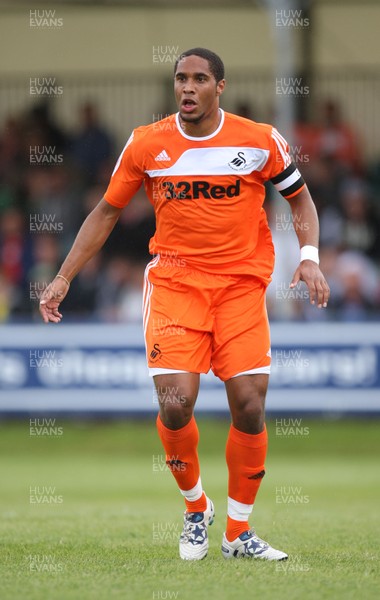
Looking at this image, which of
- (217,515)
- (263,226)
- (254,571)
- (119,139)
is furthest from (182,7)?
(254,571)

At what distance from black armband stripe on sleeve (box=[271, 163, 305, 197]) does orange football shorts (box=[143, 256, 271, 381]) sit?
58 centimetres

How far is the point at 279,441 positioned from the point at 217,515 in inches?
261

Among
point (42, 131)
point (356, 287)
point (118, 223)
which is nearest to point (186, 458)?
point (356, 287)

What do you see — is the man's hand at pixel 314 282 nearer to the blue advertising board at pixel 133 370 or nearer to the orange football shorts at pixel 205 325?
the orange football shorts at pixel 205 325

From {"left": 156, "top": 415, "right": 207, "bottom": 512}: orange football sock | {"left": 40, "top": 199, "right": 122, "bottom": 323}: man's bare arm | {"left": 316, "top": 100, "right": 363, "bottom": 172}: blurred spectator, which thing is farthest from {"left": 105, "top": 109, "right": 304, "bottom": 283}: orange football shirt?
{"left": 316, "top": 100, "right": 363, "bottom": 172}: blurred spectator

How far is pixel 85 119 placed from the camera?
1856 cm

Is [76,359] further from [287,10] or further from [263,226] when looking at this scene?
[263,226]

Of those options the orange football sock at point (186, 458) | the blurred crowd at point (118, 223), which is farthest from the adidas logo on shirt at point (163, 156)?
the blurred crowd at point (118, 223)

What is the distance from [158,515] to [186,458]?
2388 mm

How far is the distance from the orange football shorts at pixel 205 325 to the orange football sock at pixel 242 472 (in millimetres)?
394

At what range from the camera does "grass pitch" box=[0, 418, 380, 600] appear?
590cm

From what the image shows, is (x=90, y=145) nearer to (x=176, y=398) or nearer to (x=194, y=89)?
(x=194, y=89)

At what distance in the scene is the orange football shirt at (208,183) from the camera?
22.4 ft

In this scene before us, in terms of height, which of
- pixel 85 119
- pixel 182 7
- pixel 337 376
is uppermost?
pixel 182 7
